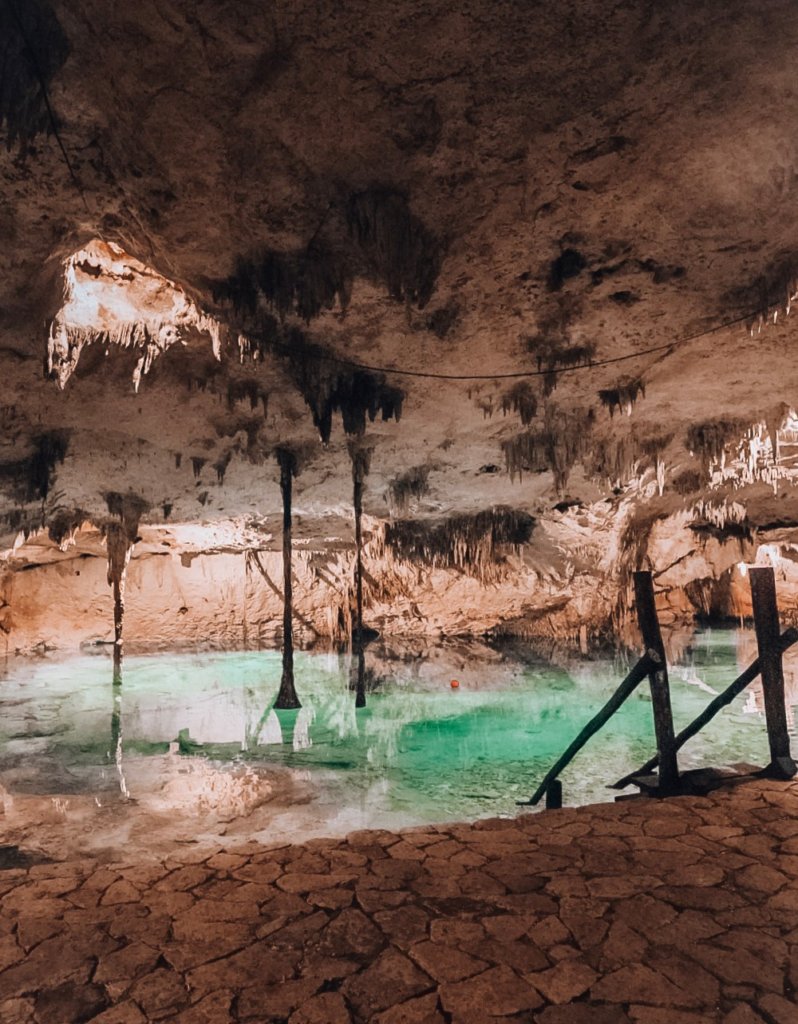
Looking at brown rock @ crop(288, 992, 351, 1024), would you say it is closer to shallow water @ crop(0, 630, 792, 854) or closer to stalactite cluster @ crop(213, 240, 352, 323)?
shallow water @ crop(0, 630, 792, 854)

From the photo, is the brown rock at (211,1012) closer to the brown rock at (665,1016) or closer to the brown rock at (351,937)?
the brown rock at (351,937)

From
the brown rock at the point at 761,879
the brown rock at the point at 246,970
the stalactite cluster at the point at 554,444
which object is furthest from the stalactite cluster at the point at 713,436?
the brown rock at the point at 246,970

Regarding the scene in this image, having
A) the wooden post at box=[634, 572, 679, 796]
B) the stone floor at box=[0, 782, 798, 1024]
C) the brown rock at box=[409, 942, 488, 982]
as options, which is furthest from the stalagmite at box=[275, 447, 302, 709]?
the brown rock at box=[409, 942, 488, 982]

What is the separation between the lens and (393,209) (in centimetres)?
480

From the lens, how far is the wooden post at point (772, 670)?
5023 millimetres

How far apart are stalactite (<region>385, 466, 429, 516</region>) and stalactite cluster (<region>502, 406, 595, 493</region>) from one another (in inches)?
65.5

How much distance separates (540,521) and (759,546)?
6924 mm

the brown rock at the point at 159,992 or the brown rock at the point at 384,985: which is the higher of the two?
the brown rock at the point at 159,992

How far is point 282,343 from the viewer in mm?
6734

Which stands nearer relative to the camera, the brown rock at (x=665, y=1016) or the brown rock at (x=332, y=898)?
the brown rock at (x=665, y=1016)

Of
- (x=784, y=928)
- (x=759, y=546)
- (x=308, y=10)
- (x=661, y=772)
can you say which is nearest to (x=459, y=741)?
(x=661, y=772)

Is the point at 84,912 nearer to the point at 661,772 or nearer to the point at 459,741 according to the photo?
the point at 661,772

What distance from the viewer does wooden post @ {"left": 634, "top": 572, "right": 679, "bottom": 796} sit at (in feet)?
16.4

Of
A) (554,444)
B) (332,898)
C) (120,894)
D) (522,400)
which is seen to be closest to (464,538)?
(554,444)
